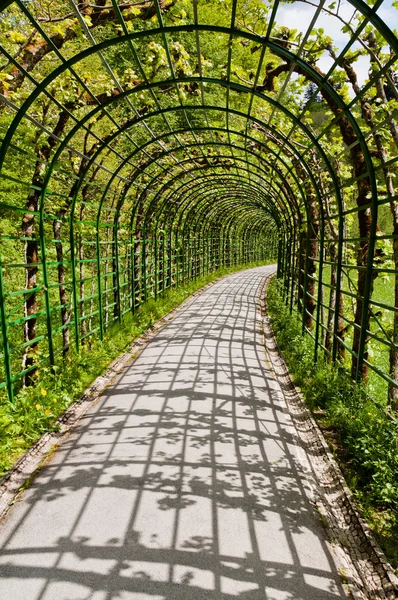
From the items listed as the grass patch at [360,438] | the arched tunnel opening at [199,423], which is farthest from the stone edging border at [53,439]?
the grass patch at [360,438]

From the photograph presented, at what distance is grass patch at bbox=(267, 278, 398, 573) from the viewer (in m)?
3.05

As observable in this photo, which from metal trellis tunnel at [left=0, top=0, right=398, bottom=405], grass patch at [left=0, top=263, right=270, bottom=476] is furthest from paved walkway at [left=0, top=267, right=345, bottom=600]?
metal trellis tunnel at [left=0, top=0, right=398, bottom=405]

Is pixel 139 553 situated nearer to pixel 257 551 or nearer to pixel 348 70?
pixel 257 551

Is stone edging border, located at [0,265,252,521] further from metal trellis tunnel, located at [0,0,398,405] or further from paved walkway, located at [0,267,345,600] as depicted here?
metal trellis tunnel, located at [0,0,398,405]

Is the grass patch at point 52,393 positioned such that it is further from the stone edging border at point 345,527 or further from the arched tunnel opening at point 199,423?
the stone edging border at point 345,527

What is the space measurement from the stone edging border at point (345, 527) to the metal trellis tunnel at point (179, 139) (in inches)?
38.0

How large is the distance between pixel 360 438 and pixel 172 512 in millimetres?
1833

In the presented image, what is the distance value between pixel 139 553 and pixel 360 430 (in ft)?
7.50

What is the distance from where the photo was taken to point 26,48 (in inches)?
177

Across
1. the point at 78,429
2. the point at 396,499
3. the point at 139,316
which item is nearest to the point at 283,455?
the point at 396,499

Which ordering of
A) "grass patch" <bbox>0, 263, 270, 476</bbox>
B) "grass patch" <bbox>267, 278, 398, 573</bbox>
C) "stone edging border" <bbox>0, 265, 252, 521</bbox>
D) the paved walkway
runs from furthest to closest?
"grass patch" <bbox>0, 263, 270, 476</bbox> → "stone edging border" <bbox>0, 265, 252, 521</bbox> → "grass patch" <bbox>267, 278, 398, 573</bbox> → the paved walkway

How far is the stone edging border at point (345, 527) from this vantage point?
250cm

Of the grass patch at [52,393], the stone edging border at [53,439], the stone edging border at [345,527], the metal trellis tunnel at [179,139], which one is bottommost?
the stone edging border at [345,527]

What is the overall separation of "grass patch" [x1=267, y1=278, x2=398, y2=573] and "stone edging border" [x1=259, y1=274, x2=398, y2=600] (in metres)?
0.08
